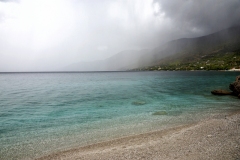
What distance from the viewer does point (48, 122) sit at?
90.0ft

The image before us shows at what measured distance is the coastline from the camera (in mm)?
14224

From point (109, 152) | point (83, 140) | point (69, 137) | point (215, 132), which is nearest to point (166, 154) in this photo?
Answer: point (109, 152)

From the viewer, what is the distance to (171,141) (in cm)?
1780

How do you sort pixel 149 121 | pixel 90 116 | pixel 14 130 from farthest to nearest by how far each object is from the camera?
pixel 90 116, pixel 149 121, pixel 14 130

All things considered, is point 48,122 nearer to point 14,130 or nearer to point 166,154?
point 14,130

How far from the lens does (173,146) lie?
16.3 m

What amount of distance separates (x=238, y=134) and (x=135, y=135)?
39.8 feet

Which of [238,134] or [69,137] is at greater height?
[238,134]

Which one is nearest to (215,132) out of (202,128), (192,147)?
(202,128)

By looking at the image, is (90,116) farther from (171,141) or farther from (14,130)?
(171,141)

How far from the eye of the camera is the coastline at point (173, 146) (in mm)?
14224

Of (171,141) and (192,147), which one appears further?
(171,141)

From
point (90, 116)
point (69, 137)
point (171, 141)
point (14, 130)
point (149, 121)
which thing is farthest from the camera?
point (90, 116)

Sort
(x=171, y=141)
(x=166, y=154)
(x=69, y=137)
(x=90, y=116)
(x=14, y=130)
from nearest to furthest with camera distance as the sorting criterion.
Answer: (x=166, y=154)
(x=171, y=141)
(x=69, y=137)
(x=14, y=130)
(x=90, y=116)
